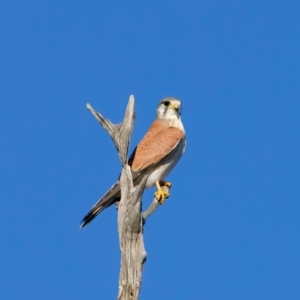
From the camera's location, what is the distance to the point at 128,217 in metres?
7.32

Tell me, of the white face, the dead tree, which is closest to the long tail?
the dead tree

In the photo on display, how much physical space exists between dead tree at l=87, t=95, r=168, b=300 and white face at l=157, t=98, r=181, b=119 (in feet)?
6.76

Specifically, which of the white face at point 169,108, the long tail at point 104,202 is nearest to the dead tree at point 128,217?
the long tail at point 104,202

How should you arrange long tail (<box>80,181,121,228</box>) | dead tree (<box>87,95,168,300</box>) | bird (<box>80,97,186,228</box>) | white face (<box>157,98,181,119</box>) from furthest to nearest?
1. white face (<box>157,98,181,119</box>)
2. bird (<box>80,97,186,228</box>)
3. long tail (<box>80,181,121,228</box>)
4. dead tree (<box>87,95,168,300</box>)

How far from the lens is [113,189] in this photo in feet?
25.9

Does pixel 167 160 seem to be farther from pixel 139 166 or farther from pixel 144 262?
pixel 144 262

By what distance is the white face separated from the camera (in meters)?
9.57

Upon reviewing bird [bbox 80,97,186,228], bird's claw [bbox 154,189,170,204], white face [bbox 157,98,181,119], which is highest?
white face [bbox 157,98,181,119]

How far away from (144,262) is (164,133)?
212 cm

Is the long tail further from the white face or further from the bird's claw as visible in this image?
the white face

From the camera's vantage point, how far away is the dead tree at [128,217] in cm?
723

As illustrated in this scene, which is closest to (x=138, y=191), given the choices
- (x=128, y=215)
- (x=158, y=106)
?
(x=128, y=215)

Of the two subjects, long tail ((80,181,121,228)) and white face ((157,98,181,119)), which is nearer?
long tail ((80,181,121,228))

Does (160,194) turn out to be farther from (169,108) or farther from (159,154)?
(169,108)
